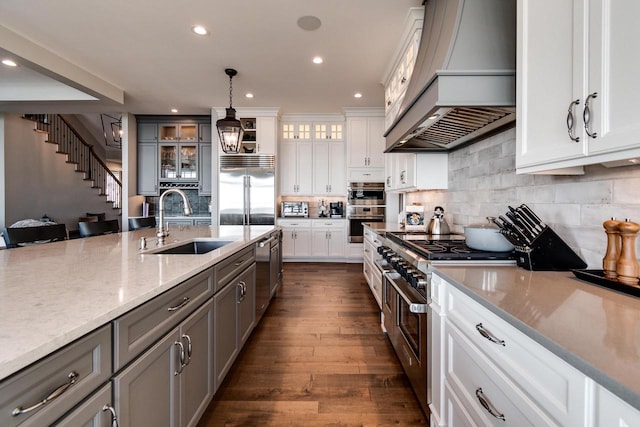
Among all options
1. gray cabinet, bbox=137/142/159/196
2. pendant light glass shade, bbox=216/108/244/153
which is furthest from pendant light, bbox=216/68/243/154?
gray cabinet, bbox=137/142/159/196

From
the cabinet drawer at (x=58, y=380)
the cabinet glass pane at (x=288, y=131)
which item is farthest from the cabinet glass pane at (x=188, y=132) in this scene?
the cabinet drawer at (x=58, y=380)

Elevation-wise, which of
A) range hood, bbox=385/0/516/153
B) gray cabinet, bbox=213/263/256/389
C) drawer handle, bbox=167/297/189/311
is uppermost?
range hood, bbox=385/0/516/153

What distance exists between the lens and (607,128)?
2.87 feet

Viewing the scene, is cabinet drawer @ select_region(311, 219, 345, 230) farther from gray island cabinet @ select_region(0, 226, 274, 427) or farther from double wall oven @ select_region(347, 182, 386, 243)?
gray island cabinet @ select_region(0, 226, 274, 427)

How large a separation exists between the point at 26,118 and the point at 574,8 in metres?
8.16

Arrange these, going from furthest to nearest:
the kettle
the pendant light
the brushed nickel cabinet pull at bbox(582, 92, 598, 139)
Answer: the pendant light → the kettle → the brushed nickel cabinet pull at bbox(582, 92, 598, 139)

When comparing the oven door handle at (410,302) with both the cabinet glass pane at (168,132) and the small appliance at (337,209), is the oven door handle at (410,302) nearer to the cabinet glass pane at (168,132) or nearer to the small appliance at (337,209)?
the small appliance at (337,209)

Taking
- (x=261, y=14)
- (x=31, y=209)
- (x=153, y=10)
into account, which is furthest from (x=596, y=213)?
(x=31, y=209)

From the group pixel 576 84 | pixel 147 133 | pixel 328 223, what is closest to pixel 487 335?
pixel 576 84

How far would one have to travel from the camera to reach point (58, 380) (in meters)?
0.68

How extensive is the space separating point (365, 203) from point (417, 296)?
12.9 ft

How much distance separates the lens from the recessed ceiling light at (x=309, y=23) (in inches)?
110

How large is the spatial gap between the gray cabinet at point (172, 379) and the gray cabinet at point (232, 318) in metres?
0.10

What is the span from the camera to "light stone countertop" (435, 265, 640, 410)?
567mm
